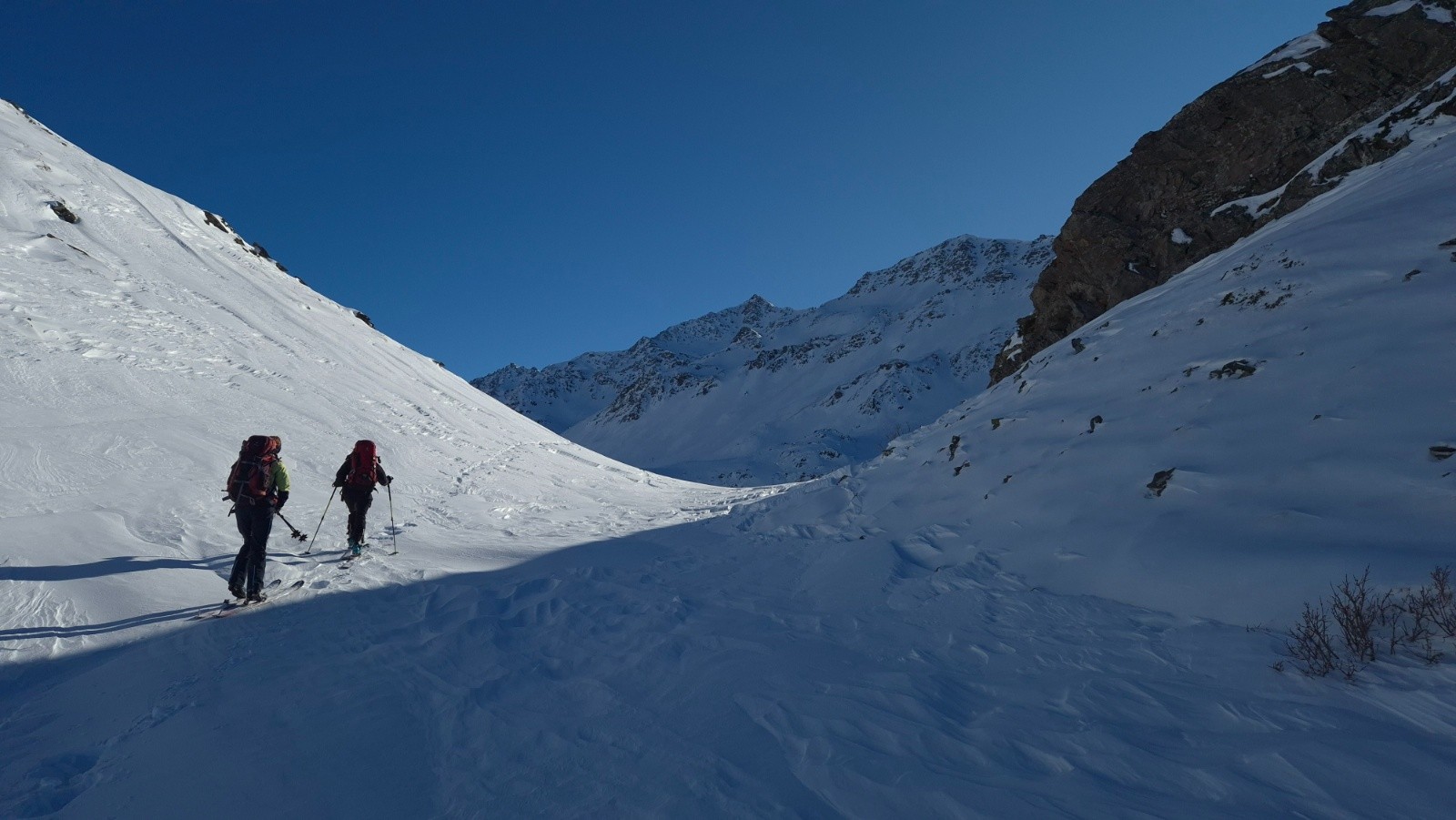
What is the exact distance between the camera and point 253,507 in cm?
672

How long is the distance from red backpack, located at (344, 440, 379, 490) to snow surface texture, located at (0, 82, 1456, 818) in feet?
3.87

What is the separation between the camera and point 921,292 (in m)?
130

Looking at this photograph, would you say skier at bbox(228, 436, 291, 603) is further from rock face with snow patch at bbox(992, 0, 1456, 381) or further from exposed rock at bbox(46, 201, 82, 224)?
rock face with snow patch at bbox(992, 0, 1456, 381)

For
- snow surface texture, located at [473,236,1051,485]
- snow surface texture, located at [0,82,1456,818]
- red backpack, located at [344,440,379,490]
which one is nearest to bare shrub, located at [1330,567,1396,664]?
snow surface texture, located at [0,82,1456,818]

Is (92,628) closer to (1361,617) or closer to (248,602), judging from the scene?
(248,602)

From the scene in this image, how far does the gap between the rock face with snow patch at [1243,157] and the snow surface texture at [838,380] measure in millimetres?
38660

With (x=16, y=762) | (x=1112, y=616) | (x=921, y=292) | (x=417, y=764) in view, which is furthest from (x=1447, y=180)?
(x=921, y=292)

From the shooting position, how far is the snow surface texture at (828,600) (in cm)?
341

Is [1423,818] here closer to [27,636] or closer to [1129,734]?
[1129,734]

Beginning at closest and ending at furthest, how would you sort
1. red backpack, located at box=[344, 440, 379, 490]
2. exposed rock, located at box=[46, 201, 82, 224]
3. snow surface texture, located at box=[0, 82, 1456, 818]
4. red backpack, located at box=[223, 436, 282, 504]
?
snow surface texture, located at box=[0, 82, 1456, 818] < red backpack, located at box=[223, 436, 282, 504] < red backpack, located at box=[344, 440, 379, 490] < exposed rock, located at box=[46, 201, 82, 224]

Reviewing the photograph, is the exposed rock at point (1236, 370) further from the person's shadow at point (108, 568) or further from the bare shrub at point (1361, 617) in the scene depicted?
the person's shadow at point (108, 568)

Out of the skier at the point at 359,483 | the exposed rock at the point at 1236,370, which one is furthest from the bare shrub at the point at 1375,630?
the skier at the point at 359,483

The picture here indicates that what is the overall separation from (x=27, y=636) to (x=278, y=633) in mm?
1825

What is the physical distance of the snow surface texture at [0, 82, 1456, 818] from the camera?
341 centimetres
